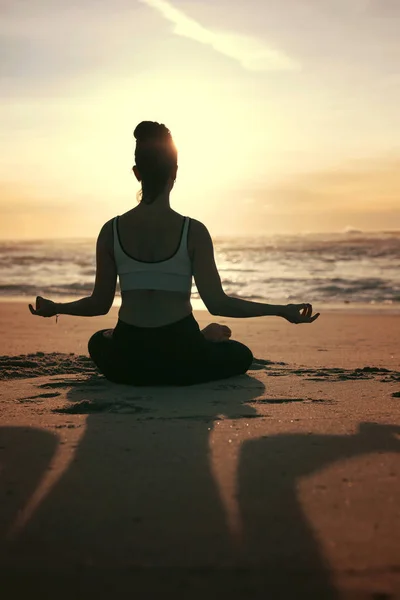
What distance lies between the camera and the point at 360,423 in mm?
3123

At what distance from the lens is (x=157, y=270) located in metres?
3.87

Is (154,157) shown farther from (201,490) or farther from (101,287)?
(201,490)

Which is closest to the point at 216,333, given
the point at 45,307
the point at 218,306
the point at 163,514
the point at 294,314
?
the point at 218,306

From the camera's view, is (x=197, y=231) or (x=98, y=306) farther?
(x=98, y=306)

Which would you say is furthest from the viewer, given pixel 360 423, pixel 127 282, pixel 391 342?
pixel 391 342

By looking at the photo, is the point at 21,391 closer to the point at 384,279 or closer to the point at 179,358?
the point at 179,358

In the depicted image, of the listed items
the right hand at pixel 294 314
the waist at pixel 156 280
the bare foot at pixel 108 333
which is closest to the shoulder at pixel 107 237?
the waist at pixel 156 280

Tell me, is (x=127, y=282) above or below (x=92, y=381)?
above

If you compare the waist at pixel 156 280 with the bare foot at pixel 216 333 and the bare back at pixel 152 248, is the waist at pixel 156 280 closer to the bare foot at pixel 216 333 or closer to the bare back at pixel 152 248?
the bare back at pixel 152 248

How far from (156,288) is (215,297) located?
336 millimetres

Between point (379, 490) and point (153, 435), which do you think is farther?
point (153, 435)

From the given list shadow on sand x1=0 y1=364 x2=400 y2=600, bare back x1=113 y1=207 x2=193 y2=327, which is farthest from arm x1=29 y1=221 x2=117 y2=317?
shadow on sand x1=0 y1=364 x2=400 y2=600

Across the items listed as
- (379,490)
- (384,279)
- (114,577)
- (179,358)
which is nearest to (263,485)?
(379,490)

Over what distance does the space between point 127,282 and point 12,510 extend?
2030mm
